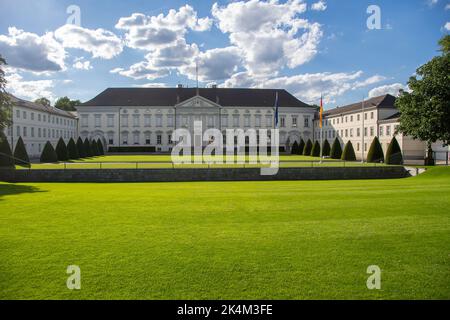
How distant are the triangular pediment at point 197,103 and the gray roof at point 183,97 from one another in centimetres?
229

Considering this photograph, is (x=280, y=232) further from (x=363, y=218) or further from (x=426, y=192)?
(x=426, y=192)

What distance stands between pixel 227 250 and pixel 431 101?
98.6 feet

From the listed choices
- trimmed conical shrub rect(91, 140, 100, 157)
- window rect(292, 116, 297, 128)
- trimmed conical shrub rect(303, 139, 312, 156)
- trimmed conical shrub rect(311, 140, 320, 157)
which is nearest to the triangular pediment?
window rect(292, 116, 297, 128)

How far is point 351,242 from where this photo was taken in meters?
6.92

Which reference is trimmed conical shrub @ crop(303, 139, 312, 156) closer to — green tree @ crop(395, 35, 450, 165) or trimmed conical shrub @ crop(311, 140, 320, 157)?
trimmed conical shrub @ crop(311, 140, 320, 157)

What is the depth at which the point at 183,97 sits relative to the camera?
245 ft

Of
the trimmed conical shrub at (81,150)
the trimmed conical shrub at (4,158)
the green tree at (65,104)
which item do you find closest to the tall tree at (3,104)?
the trimmed conical shrub at (4,158)

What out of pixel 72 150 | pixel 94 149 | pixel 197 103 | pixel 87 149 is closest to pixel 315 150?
pixel 197 103

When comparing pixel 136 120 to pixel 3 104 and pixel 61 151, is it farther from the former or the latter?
pixel 3 104

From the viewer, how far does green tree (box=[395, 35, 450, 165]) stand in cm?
2881

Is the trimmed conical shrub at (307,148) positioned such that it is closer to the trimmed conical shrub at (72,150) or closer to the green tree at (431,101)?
the green tree at (431,101)

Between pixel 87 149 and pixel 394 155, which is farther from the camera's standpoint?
pixel 87 149
